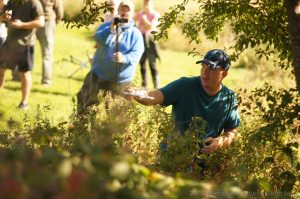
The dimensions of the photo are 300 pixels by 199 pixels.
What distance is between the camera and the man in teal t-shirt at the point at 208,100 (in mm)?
7246

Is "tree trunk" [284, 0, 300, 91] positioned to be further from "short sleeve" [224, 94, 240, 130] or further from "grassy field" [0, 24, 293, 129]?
"grassy field" [0, 24, 293, 129]

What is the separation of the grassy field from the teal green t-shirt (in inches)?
82.6

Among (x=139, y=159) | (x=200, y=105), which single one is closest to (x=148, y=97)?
(x=200, y=105)

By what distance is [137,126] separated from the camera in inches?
294

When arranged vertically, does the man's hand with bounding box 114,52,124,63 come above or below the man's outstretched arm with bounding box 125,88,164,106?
above

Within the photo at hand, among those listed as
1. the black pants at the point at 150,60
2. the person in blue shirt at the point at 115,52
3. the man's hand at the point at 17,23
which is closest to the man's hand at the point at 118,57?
the person in blue shirt at the point at 115,52

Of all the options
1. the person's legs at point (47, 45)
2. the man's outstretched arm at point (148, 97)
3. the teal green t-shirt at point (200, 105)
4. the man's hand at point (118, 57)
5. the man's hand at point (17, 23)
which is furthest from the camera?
the person's legs at point (47, 45)

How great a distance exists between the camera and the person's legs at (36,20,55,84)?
1464 cm

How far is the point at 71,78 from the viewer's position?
52.7 ft

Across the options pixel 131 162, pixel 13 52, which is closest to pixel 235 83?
Result: pixel 13 52

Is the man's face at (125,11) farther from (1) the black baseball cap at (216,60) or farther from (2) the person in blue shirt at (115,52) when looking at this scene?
(1) the black baseball cap at (216,60)

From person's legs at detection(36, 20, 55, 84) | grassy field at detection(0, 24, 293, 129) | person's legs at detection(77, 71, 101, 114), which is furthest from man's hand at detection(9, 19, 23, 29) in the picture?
person's legs at detection(36, 20, 55, 84)

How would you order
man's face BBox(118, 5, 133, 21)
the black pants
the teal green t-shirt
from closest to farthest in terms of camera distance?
the teal green t-shirt < man's face BBox(118, 5, 133, 21) < the black pants

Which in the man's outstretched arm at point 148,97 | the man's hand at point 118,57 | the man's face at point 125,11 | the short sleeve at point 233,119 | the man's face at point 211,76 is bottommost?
the short sleeve at point 233,119
